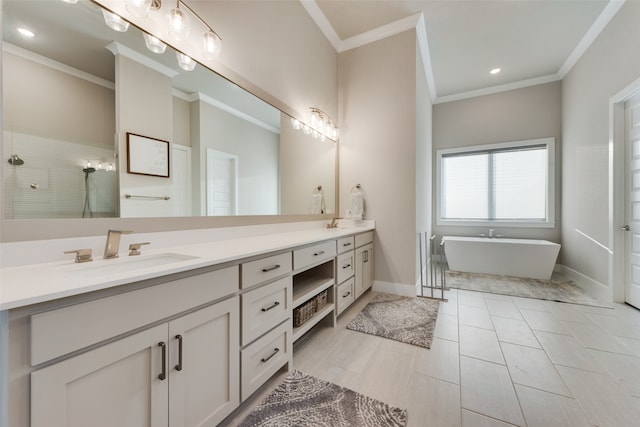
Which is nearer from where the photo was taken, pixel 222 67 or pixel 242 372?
pixel 242 372

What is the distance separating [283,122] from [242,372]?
2059 mm

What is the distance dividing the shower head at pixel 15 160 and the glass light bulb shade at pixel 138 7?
0.90 meters

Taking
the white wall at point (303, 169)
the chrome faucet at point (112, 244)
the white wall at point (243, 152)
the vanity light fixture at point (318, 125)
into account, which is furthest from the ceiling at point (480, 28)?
the chrome faucet at point (112, 244)

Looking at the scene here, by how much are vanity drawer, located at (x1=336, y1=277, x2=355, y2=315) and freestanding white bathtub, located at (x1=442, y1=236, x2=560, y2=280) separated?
2407mm

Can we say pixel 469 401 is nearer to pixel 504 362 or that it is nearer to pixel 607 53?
pixel 504 362

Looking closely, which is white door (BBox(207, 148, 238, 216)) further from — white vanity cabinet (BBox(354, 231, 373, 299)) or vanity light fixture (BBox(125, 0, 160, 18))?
white vanity cabinet (BBox(354, 231, 373, 299))

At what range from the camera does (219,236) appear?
174 cm

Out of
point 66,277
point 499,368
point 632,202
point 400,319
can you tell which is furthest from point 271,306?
point 632,202

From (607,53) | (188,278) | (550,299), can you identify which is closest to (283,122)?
(188,278)

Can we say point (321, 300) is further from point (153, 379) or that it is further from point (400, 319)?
point (153, 379)

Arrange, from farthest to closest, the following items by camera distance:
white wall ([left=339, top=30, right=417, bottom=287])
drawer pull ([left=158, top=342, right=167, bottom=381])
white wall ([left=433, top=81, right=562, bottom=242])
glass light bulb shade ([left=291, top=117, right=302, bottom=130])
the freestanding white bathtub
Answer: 1. white wall ([left=433, top=81, right=562, bottom=242])
2. the freestanding white bathtub
3. white wall ([left=339, top=30, right=417, bottom=287])
4. glass light bulb shade ([left=291, top=117, right=302, bottom=130])
5. drawer pull ([left=158, top=342, right=167, bottom=381])

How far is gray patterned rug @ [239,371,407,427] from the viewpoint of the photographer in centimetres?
121

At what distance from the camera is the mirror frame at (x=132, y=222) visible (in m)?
0.96

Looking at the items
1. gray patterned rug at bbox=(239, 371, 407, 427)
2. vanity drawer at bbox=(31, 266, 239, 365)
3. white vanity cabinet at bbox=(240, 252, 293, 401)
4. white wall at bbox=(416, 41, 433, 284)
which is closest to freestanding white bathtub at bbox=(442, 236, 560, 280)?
white wall at bbox=(416, 41, 433, 284)
